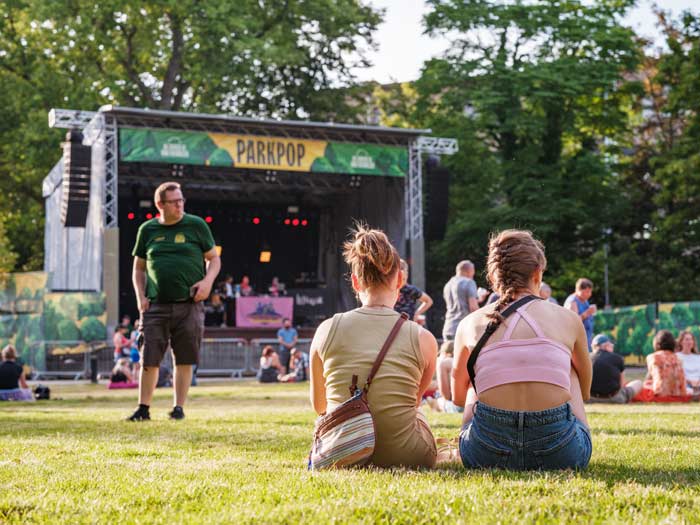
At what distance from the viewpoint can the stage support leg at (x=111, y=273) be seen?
80.9 feet

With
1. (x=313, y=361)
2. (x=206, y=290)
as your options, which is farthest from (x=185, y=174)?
(x=313, y=361)

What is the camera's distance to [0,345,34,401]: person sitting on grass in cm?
1472

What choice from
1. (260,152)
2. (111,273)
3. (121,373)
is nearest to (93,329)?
(111,273)

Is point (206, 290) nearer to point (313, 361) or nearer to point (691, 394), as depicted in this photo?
point (313, 361)

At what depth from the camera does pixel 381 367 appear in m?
4.71

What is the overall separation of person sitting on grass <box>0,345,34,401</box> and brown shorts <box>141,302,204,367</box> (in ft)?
21.4

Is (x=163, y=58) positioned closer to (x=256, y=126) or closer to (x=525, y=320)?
(x=256, y=126)

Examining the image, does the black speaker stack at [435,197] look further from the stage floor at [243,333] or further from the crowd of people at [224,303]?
the crowd of people at [224,303]

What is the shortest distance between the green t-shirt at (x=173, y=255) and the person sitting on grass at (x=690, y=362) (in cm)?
694

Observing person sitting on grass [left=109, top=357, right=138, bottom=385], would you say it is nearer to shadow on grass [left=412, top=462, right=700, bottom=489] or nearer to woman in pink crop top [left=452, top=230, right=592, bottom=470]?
shadow on grass [left=412, top=462, right=700, bottom=489]

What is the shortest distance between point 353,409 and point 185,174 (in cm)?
2712

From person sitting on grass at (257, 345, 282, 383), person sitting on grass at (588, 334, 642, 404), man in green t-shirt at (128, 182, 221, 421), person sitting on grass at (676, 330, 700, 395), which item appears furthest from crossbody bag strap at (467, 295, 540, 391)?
person sitting on grass at (257, 345, 282, 383)

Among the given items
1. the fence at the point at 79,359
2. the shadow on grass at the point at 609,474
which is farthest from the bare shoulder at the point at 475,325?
the fence at the point at 79,359

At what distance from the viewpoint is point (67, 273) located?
2917cm
